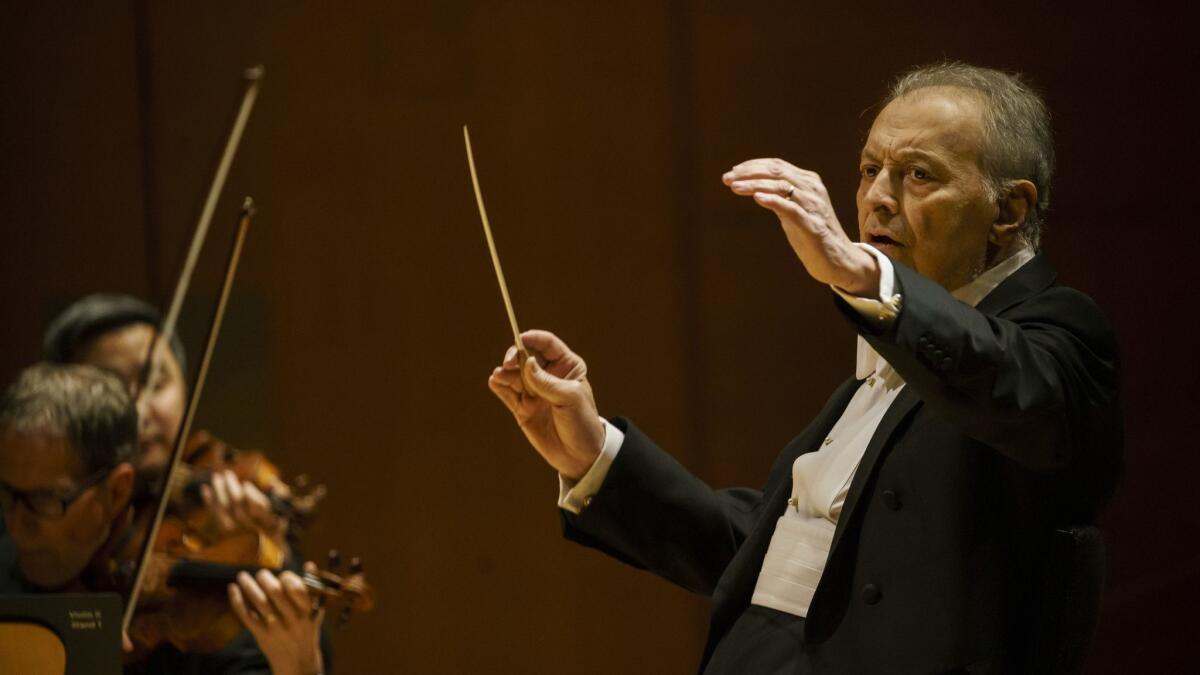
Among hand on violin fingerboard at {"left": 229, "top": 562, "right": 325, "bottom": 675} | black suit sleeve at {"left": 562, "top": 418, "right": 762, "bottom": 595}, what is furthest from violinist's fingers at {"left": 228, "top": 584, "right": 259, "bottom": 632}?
black suit sleeve at {"left": 562, "top": 418, "right": 762, "bottom": 595}

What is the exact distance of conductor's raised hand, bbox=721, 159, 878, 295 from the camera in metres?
1.12

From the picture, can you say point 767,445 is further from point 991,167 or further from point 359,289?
point 991,167

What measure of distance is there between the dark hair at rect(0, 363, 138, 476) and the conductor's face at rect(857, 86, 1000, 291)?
50.7 inches

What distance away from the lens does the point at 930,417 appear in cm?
130

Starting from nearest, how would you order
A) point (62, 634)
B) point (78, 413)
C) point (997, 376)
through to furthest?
1. point (997, 376)
2. point (62, 634)
3. point (78, 413)

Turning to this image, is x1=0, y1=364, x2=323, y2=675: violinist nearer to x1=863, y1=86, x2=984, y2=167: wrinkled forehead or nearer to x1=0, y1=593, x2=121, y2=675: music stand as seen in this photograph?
x1=0, y1=593, x2=121, y2=675: music stand

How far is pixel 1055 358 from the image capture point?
1.19 m

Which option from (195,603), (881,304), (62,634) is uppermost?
Result: (881,304)

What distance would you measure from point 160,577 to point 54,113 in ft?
5.07

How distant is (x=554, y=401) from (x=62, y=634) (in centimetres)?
58

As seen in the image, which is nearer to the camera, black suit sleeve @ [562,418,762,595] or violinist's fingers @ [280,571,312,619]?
black suit sleeve @ [562,418,762,595]

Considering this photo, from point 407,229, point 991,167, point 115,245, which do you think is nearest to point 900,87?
point 991,167

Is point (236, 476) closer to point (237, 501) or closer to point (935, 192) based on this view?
point (237, 501)

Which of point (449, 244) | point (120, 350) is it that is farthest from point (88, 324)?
point (449, 244)
